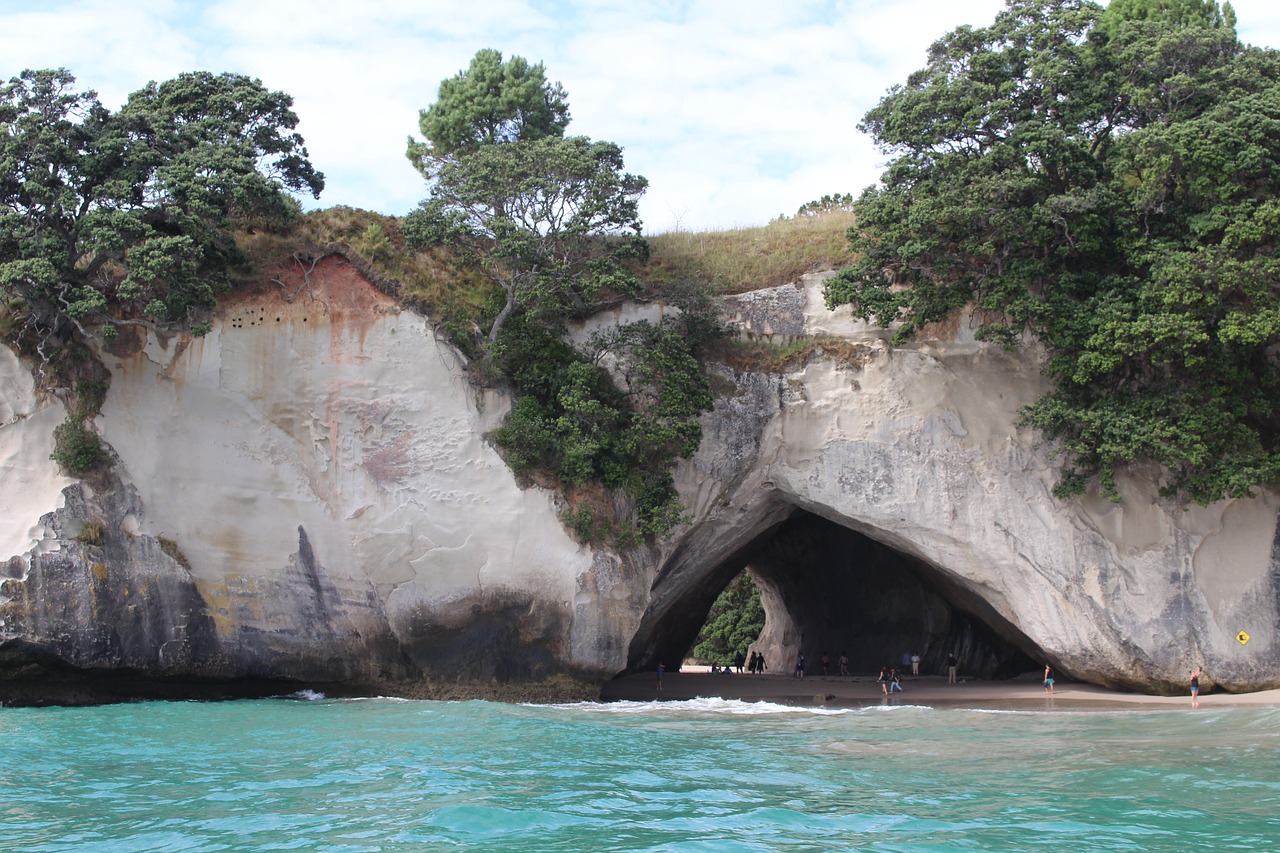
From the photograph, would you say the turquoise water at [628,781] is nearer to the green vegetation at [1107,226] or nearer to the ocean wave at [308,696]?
the ocean wave at [308,696]

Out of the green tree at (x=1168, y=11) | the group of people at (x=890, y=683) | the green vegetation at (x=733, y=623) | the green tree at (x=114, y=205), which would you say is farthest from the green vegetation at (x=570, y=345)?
the green vegetation at (x=733, y=623)

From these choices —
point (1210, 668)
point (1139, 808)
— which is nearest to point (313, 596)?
point (1139, 808)

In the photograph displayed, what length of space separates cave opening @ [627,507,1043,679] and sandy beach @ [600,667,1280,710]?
1068mm

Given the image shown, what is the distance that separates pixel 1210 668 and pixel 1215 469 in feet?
12.6

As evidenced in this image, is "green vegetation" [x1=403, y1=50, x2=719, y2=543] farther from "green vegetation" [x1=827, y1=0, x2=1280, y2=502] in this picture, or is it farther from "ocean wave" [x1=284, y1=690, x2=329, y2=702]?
"ocean wave" [x1=284, y1=690, x2=329, y2=702]

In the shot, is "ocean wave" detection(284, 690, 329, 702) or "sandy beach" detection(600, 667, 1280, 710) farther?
"ocean wave" detection(284, 690, 329, 702)

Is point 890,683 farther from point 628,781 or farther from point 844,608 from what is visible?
point 628,781

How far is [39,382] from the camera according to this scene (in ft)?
70.6

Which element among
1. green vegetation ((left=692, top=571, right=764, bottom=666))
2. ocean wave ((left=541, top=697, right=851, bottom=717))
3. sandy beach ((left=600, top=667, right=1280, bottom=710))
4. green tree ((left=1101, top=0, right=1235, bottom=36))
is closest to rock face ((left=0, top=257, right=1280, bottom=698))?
sandy beach ((left=600, top=667, right=1280, bottom=710))

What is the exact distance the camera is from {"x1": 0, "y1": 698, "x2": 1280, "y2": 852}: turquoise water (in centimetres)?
1069

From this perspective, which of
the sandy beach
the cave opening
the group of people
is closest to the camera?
the sandy beach

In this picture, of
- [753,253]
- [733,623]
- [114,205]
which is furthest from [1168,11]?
[733,623]

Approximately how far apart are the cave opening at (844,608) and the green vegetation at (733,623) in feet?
22.0

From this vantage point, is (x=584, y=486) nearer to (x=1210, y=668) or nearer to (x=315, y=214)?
(x=315, y=214)
